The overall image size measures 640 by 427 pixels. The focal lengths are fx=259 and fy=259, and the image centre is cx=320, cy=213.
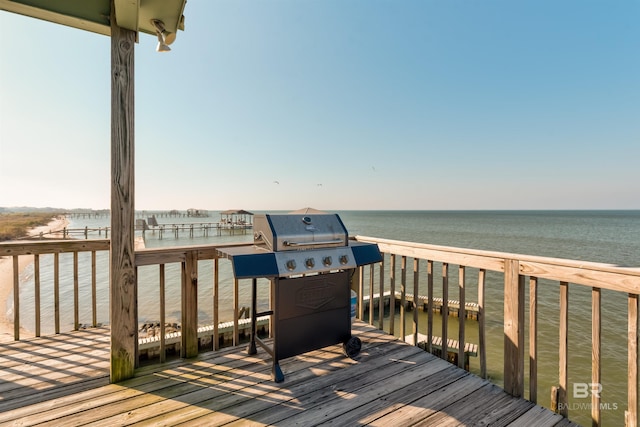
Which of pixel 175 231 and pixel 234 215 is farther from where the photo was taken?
pixel 234 215

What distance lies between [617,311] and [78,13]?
44.1ft

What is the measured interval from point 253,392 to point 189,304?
34.4 inches

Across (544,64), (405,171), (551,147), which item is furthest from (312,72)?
(551,147)

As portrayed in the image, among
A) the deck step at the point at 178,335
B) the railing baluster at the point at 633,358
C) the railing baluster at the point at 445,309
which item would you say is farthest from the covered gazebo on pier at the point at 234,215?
the railing baluster at the point at 633,358

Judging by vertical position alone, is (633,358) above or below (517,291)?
below

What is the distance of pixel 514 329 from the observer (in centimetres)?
183

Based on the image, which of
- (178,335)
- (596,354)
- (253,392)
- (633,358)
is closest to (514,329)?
(596,354)

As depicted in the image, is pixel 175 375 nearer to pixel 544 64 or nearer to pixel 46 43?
pixel 46 43

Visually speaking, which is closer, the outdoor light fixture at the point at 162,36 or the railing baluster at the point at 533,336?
the railing baluster at the point at 533,336

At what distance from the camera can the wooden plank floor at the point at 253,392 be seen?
153 cm

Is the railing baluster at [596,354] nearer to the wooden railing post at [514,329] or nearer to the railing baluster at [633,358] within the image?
the railing baluster at [633,358]

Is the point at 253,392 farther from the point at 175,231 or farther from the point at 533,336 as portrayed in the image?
the point at 175,231

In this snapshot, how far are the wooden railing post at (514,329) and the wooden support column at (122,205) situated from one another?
2.71 meters

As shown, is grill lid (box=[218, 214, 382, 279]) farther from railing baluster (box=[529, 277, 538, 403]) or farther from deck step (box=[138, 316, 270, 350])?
deck step (box=[138, 316, 270, 350])
